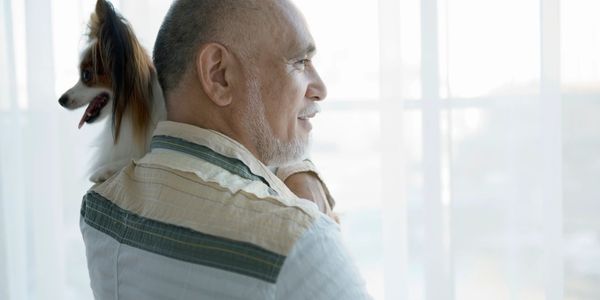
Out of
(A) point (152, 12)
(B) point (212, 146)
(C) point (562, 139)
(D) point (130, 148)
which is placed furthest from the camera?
(A) point (152, 12)

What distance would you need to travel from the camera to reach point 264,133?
981 mm

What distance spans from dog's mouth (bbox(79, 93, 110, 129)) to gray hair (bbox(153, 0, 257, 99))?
1.28ft

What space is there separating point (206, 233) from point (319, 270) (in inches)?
5.6

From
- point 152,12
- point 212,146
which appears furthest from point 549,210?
point 152,12

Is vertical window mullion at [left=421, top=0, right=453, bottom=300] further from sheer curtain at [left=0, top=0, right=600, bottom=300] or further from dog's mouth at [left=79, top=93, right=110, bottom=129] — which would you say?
dog's mouth at [left=79, top=93, right=110, bottom=129]

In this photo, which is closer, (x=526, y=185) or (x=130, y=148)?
(x=130, y=148)

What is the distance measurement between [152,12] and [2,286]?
104 cm

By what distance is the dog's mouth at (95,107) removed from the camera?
4.30 ft

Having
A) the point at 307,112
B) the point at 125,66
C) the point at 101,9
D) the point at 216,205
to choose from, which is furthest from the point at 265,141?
the point at 101,9

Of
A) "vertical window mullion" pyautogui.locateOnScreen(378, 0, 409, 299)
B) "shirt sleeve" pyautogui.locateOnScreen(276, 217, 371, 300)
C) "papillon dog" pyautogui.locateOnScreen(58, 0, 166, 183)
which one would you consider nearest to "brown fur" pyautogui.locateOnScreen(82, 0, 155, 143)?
"papillon dog" pyautogui.locateOnScreen(58, 0, 166, 183)

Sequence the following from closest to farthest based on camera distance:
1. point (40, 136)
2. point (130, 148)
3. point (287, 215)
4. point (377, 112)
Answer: point (287, 215)
point (130, 148)
point (377, 112)
point (40, 136)

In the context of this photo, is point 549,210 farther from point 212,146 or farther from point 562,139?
point 212,146

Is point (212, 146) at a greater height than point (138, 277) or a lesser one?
greater

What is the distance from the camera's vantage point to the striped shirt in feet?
2.36
